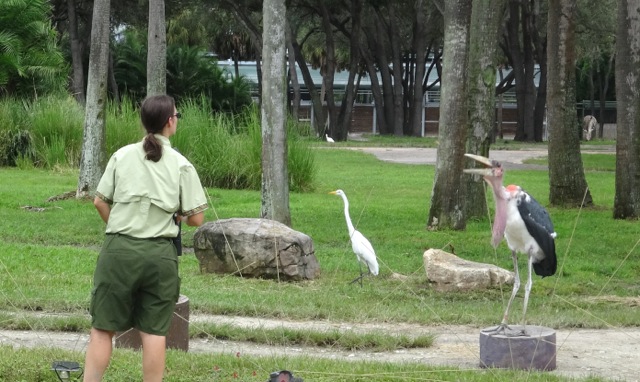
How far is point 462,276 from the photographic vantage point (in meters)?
10.9

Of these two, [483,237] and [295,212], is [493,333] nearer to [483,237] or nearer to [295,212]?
[483,237]

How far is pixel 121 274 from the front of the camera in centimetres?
566

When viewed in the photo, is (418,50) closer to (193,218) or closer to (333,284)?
(333,284)

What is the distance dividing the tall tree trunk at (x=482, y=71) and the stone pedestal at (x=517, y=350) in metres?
8.55

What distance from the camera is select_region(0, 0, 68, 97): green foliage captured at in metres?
28.8

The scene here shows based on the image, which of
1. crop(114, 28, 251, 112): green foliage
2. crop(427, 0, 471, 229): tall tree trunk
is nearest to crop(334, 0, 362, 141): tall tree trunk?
crop(114, 28, 251, 112): green foliage

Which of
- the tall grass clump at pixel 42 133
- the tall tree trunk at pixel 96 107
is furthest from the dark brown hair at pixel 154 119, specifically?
the tall grass clump at pixel 42 133

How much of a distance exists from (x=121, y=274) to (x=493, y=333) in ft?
9.15

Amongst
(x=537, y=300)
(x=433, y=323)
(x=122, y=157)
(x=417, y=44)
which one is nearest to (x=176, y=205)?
(x=122, y=157)

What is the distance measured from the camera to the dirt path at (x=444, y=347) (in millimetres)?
7746

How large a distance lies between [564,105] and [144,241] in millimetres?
13314

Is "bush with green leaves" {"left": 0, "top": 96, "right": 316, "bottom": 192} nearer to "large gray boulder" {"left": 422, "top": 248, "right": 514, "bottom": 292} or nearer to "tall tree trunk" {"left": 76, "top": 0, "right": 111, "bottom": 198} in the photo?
"tall tree trunk" {"left": 76, "top": 0, "right": 111, "bottom": 198}

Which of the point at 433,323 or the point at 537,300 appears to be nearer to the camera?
the point at 433,323

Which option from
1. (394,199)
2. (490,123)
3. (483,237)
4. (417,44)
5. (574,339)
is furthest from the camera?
(417,44)
